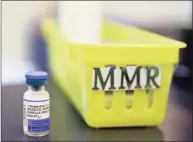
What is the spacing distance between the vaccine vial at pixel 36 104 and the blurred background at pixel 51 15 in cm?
35

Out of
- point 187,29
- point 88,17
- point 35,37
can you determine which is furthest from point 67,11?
point 187,29

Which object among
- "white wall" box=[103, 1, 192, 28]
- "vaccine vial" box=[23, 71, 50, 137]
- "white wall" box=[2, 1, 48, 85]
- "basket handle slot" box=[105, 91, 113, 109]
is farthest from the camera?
"white wall" box=[103, 1, 192, 28]

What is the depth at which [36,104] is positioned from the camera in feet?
2.17

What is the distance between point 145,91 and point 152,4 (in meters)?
0.59

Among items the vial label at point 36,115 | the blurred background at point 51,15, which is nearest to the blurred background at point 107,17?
the blurred background at point 51,15

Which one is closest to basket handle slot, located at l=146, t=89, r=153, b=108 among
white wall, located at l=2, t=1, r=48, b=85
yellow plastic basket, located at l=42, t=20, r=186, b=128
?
yellow plastic basket, located at l=42, t=20, r=186, b=128

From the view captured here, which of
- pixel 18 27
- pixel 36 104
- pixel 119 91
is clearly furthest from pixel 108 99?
pixel 18 27

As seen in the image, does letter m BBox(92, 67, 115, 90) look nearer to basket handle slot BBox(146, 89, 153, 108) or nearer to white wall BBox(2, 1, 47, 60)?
basket handle slot BBox(146, 89, 153, 108)

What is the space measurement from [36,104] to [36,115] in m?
0.02

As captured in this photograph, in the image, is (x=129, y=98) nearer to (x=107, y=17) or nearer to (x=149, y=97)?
(x=149, y=97)

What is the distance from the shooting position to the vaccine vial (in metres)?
0.66

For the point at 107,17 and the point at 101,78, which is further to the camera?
the point at 107,17

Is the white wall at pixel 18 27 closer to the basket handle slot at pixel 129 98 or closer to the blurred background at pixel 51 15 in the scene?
the blurred background at pixel 51 15

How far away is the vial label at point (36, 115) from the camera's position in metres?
0.66
